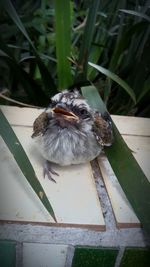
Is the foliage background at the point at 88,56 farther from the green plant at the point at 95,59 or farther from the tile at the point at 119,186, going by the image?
the tile at the point at 119,186

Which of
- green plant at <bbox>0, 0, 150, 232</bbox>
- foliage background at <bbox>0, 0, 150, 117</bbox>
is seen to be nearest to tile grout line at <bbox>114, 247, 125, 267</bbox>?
green plant at <bbox>0, 0, 150, 232</bbox>

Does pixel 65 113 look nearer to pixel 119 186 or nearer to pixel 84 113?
pixel 84 113

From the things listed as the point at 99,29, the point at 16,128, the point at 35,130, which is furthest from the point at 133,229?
the point at 99,29

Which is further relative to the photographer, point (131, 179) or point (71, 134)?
point (71, 134)

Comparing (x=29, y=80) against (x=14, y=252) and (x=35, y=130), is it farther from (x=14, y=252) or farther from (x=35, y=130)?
(x=14, y=252)

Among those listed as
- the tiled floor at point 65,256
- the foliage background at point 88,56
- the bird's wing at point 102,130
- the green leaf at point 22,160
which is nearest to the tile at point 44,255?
the tiled floor at point 65,256

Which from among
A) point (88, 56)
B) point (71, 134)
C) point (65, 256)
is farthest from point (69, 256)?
point (88, 56)

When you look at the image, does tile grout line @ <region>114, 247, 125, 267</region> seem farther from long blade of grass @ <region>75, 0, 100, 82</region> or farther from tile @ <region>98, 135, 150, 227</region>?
long blade of grass @ <region>75, 0, 100, 82</region>
